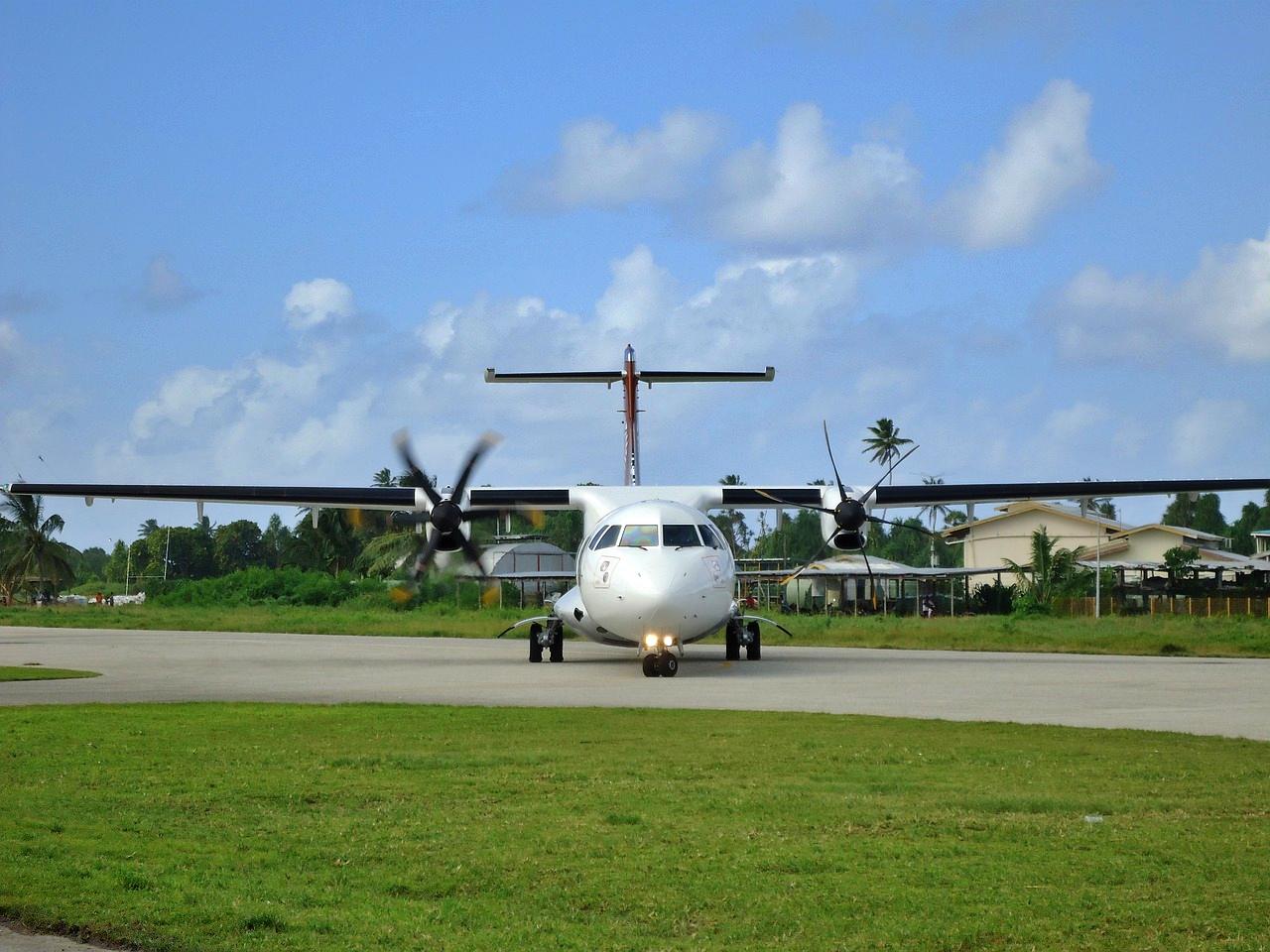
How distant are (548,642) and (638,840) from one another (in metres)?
19.4

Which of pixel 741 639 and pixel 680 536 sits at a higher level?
pixel 680 536

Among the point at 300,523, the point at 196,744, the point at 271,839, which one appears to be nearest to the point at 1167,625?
the point at 196,744

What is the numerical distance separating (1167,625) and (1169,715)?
2509 centimetres

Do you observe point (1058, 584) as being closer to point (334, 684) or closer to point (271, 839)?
point (334, 684)

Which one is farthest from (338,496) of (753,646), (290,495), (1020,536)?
(1020,536)

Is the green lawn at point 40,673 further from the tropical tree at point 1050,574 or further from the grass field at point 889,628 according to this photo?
the tropical tree at point 1050,574

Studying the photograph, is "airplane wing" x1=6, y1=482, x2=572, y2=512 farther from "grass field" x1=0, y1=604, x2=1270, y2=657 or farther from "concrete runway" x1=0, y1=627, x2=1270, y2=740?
"grass field" x1=0, y1=604, x2=1270, y2=657

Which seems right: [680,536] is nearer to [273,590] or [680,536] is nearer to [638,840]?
[638,840]

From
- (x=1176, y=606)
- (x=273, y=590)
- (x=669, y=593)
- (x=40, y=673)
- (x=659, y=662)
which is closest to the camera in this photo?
(x=669, y=593)

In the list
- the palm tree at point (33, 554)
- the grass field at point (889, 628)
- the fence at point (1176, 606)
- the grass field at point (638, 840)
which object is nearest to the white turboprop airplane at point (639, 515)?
the grass field at point (889, 628)

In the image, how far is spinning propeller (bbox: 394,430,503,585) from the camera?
27062mm

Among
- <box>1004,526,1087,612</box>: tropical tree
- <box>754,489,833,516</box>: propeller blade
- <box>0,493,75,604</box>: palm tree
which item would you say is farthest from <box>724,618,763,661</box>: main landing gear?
<box>0,493,75,604</box>: palm tree

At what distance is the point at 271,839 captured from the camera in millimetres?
8141

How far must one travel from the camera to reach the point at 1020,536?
80500mm
